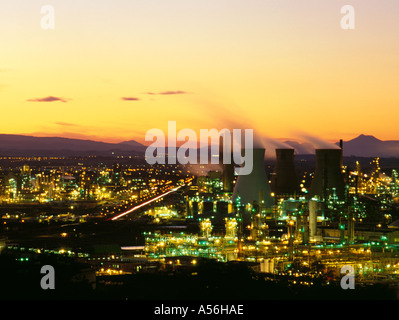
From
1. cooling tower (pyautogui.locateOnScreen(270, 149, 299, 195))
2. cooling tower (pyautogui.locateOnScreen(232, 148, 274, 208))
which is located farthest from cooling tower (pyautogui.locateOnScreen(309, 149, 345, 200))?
cooling tower (pyautogui.locateOnScreen(270, 149, 299, 195))

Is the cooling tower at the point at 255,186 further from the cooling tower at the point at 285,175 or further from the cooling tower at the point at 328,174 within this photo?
the cooling tower at the point at 285,175

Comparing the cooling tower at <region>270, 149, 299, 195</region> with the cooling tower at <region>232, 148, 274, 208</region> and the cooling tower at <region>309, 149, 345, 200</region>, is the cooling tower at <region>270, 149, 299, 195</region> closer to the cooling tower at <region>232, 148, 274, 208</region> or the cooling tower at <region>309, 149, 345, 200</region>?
the cooling tower at <region>232, 148, 274, 208</region>

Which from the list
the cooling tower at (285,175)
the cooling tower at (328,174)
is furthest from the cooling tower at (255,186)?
the cooling tower at (285,175)

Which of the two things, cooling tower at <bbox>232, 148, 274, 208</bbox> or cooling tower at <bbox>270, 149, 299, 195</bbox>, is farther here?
cooling tower at <bbox>270, 149, 299, 195</bbox>
